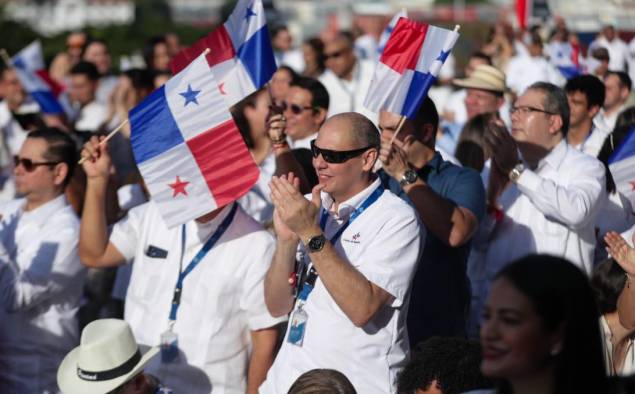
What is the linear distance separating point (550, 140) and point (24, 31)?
19.8 m

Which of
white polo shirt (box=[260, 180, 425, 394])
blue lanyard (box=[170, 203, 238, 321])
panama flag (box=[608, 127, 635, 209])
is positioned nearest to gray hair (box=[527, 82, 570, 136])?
panama flag (box=[608, 127, 635, 209])

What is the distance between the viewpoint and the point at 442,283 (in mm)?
5672

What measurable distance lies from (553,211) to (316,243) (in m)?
1.97

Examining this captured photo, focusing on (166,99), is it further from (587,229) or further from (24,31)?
(24,31)

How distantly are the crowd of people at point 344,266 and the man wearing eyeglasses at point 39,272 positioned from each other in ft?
0.03

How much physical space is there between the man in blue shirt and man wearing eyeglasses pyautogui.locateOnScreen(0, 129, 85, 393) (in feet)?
6.30

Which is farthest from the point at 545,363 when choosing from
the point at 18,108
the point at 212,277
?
the point at 18,108

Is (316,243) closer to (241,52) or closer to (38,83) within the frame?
(241,52)

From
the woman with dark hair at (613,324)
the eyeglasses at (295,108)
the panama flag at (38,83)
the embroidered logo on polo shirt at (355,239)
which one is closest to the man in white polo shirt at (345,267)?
the embroidered logo on polo shirt at (355,239)

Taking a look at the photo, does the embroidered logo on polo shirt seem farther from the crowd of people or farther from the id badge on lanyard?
the id badge on lanyard

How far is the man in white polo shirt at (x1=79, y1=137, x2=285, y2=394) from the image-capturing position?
215 inches

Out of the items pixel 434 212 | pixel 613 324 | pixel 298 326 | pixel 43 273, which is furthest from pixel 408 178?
pixel 43 273

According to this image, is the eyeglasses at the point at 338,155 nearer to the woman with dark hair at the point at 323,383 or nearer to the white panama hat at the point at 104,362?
the woman with dark hair at the point at 323,383

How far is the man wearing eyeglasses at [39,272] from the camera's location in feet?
20.2
